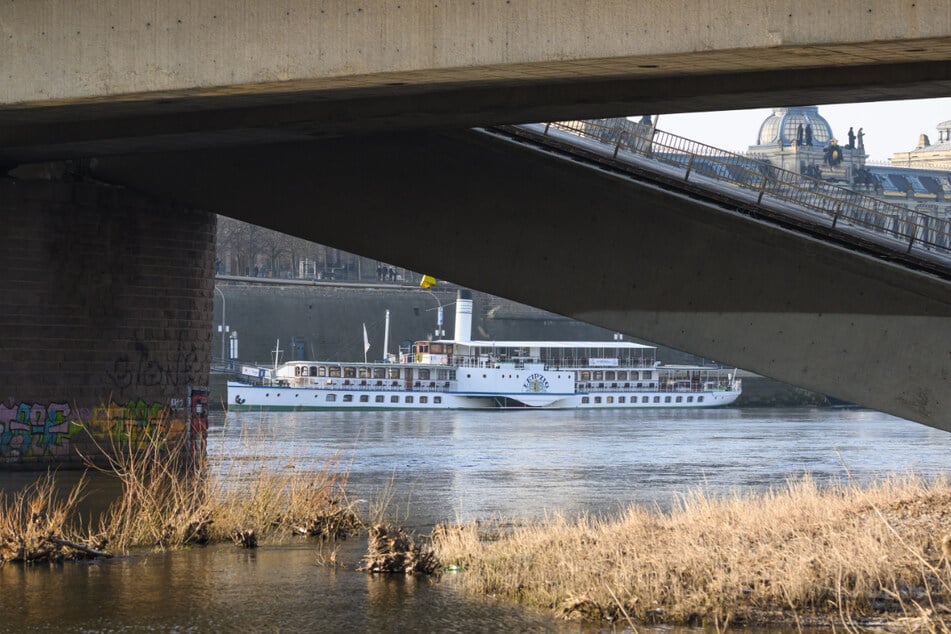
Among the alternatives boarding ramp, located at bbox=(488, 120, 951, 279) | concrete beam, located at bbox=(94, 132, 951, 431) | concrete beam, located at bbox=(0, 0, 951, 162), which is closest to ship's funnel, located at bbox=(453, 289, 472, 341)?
concrete beam, located at bbox=(94, 132, 951, 431)

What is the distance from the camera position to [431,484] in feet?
100

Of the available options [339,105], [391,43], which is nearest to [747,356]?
[339,105]

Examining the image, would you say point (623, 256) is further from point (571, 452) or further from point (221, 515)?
point (571, 452)

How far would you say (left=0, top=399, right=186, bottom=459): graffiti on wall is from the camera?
27984 mm

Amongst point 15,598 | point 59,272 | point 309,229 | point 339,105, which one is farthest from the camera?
point 59,272

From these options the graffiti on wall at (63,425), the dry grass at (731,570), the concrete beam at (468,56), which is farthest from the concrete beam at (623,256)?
the dry grass at (731,570)

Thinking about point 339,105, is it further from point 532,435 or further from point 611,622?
point 532,435

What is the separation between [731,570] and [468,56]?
250 inches

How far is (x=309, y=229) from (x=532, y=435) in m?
29.9

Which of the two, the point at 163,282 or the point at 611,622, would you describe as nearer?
the point at 611,622

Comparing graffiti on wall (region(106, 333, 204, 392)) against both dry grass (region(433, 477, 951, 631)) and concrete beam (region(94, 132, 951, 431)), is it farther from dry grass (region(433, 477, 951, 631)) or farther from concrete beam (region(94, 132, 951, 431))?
dry grass (region(433, 477, 951, 631))

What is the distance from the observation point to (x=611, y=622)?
1247 cm

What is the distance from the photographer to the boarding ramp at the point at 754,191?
23344 millimetres

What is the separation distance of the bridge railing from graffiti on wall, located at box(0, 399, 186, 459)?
416 inches
